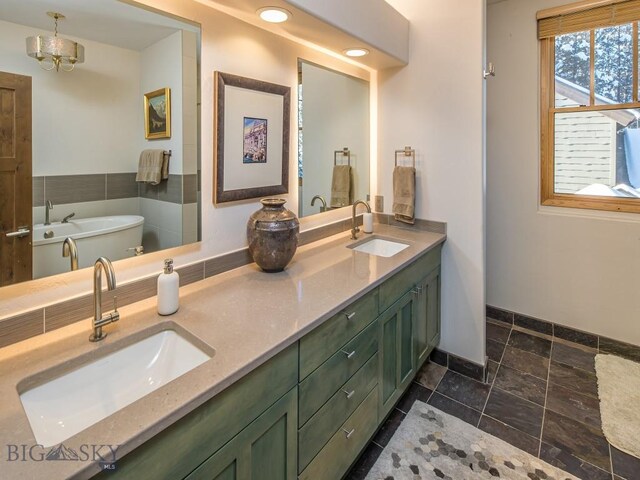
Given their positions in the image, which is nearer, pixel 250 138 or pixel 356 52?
pixel 250 138

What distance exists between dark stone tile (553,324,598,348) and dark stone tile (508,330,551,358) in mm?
121

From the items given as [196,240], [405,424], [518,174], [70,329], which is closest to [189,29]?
[196,240]

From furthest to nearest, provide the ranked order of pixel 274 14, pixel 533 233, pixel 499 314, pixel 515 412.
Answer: pixel 499 314 → pixel 533 233 → pixel 515 412 → pixel 274 14

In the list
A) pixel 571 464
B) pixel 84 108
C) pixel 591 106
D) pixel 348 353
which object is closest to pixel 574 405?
pixel 571 464

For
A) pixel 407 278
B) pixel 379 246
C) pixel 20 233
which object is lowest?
pixel 407 278

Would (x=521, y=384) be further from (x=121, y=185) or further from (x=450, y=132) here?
(x=121, y=185)

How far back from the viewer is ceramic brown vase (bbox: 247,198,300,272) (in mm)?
1501

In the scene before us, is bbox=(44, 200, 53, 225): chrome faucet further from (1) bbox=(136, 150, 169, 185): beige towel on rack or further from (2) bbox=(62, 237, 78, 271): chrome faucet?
(1) bbox=(136, 150, 169, 185): beige towel on rack

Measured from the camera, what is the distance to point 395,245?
7.11ft

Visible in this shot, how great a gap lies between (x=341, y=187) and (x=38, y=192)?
5.30 ft

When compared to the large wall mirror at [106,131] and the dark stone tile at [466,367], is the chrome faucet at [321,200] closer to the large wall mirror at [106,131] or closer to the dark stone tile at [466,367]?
the large wall mirror at [106,131]

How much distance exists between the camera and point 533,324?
2.78m

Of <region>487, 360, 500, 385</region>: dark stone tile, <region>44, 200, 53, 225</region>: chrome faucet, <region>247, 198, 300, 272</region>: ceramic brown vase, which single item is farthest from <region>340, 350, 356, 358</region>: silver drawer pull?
<region>487, 360, 500, 385</region>: dark stone tile

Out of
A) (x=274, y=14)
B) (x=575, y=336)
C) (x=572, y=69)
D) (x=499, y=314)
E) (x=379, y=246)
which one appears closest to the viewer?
(x=274, y=14)
